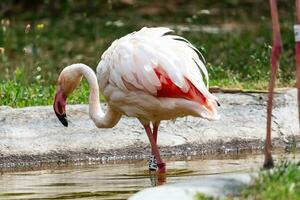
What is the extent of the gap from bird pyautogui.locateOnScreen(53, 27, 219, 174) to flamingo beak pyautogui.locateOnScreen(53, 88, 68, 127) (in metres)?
0.25

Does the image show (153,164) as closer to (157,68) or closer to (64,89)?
(157,68)

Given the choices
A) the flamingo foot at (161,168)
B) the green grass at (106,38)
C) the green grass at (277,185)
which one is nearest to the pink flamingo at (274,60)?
the green grass at (277,185)

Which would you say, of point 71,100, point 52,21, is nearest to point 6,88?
point 71,100

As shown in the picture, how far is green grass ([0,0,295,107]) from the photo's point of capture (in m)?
9.98

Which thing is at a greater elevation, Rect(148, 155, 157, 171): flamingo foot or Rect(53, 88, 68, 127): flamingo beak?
Rect(53, 88, 68, 127): flamingo beak

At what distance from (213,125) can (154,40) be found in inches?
46.9

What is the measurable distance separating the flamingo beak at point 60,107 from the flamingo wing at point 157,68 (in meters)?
0.62

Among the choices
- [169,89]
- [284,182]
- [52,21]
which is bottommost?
[284,182]

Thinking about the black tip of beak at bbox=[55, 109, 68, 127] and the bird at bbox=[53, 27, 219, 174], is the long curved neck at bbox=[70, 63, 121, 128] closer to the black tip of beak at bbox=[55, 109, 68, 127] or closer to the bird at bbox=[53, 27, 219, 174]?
the bird at bbox=[53, 27, 219, 174]

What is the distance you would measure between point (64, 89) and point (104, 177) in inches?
47.0

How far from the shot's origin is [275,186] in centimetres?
457

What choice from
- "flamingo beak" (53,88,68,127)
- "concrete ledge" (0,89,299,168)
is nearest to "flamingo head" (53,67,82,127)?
"flamingo beak" (53,88,68,127)

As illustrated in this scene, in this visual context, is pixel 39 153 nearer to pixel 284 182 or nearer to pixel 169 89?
pixel 169 89

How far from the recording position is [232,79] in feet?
32.8
